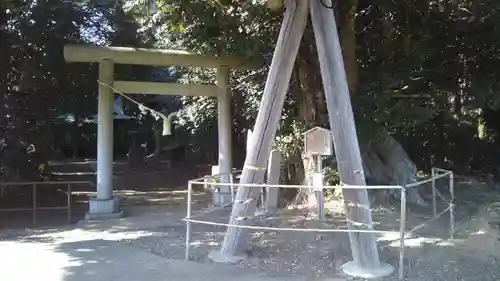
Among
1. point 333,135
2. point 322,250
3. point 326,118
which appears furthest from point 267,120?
point 326,118

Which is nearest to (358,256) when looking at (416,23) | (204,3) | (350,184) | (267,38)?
(350,184)

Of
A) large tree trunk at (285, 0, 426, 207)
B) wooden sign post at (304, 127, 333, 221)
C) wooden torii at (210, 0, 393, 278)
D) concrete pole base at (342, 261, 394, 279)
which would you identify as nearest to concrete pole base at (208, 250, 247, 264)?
wooden torii at (210, 0, 393, 278)

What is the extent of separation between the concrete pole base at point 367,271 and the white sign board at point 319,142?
192 cm

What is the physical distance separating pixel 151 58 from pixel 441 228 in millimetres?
5704

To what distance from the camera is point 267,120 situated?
6.00 meters

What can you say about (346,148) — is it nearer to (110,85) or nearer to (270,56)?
(270,56)

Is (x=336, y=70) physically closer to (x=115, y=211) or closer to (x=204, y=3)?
(x=204, y=3)

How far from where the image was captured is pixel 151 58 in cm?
981

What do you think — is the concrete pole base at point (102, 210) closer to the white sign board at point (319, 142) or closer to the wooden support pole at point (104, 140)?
the wooden support pole at point (104, 140)

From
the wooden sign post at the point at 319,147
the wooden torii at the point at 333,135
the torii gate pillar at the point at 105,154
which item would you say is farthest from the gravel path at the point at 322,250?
the torii gate pillar at the point at 105,154

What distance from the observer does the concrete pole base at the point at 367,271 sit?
17.5 ft

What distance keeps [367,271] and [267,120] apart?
75.5 inches

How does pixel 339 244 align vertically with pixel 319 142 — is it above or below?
below

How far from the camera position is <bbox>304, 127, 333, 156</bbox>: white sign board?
712 centimetres
